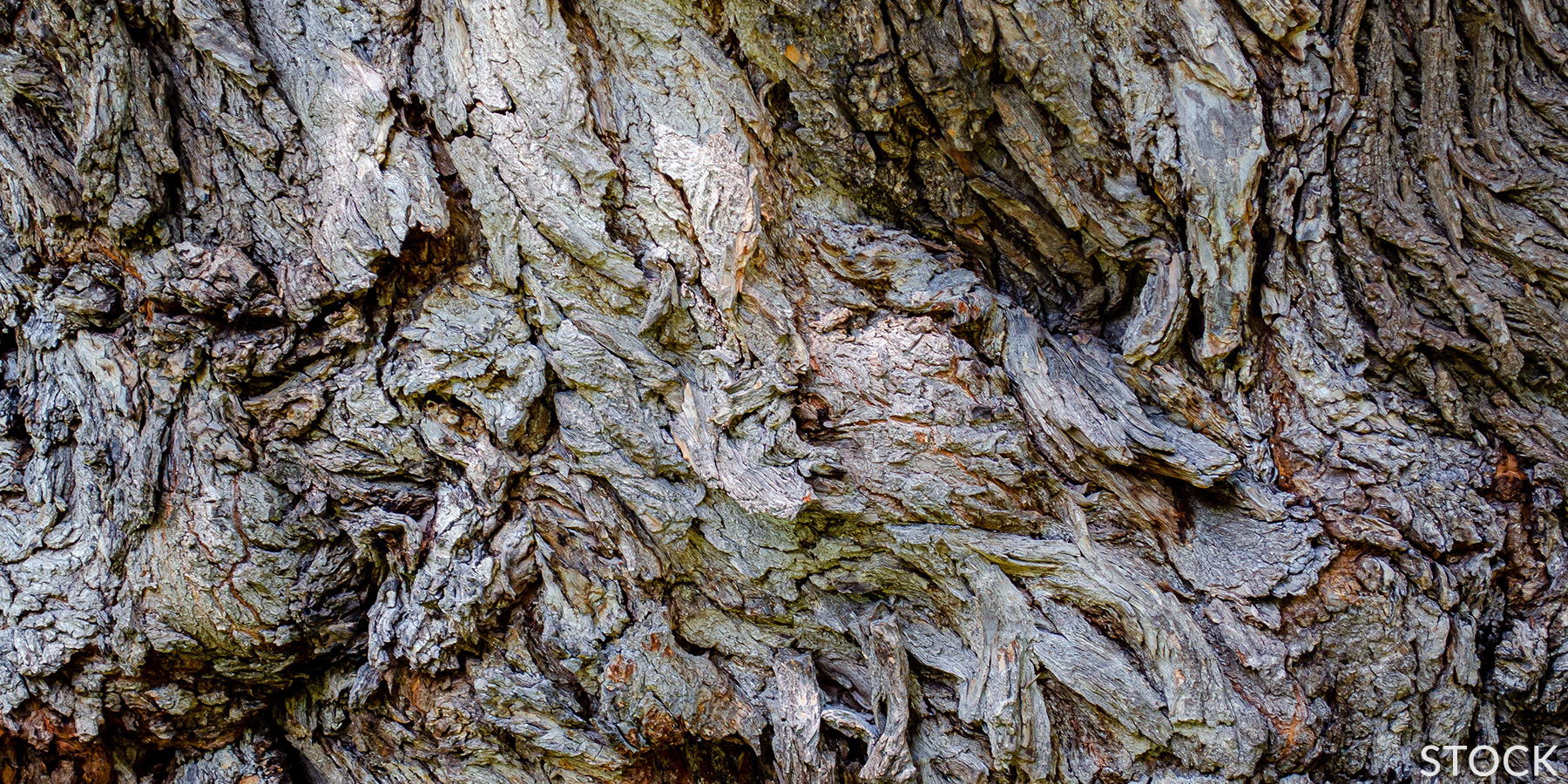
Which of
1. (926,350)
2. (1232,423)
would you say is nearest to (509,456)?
(926,350)

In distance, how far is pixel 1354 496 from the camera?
125 inches

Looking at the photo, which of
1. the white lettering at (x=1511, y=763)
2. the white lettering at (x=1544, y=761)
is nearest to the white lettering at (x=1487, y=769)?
the white lettering at (x=1511, y=763)

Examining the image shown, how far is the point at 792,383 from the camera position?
11.2 feet

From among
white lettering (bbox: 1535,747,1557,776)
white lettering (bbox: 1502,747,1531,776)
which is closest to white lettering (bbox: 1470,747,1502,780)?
white lettering (bbox: 1502,747,1531,776)

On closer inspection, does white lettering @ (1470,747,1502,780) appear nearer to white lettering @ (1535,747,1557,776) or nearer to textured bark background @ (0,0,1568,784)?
textured bark background @ (0,0,1568,784)

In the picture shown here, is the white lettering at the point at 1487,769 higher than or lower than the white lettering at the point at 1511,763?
lower

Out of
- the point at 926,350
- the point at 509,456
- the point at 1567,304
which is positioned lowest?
the point at 509,456

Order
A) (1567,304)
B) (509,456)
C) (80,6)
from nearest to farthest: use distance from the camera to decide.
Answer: (1567,304) → (80,6) → (509,456)

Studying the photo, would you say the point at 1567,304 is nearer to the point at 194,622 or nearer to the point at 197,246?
the point at 197,246

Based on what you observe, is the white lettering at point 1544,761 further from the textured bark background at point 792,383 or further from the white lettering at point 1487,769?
the white lettering at point 1487,769

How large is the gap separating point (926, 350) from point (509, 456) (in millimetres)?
1837

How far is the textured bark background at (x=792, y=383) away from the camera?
3.10 metres

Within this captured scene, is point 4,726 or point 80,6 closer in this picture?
point 80,6

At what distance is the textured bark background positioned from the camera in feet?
10.2
